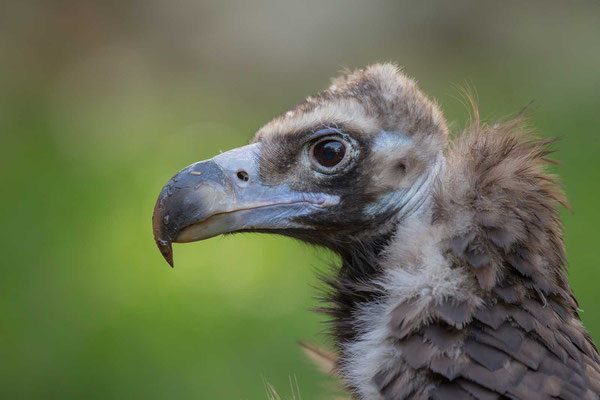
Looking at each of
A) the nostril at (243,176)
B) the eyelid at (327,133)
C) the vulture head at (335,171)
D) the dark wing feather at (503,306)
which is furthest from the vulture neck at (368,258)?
the nostril at (243,176)

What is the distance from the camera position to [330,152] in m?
2.49

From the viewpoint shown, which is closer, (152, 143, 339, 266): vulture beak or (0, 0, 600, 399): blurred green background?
(152, 143, 339, 266): vulture beak

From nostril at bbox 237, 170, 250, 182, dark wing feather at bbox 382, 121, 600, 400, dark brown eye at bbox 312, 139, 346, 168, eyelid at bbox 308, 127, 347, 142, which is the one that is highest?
eyelid at bbox 308, 127, 347, 142

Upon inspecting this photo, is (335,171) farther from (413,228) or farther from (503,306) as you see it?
(503,306)

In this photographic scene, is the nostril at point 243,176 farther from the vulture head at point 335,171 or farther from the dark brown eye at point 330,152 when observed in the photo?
the dark brown eye at point 330,152

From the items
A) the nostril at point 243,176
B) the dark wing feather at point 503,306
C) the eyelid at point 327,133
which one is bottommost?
the dark wing feather at point 503,306

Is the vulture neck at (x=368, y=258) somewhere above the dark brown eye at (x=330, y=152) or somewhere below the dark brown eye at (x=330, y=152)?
below

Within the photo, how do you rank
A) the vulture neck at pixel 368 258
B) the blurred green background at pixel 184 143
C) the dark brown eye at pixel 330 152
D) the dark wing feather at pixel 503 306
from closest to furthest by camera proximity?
1. the dark wing feather at pixel 503 306
2. the vulture neck at pixel 368 258
3. the dark brown eye at pixel 330 152
4. the blurred green background at pixel 184 143

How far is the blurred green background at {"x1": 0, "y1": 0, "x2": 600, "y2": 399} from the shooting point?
15.7ft

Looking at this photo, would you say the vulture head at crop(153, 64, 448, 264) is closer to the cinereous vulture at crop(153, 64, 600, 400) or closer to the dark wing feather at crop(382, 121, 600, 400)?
the cinereous vulture at crop(153, 64, 600, 400)

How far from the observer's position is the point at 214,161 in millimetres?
2502

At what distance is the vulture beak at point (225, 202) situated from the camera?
2383 mm

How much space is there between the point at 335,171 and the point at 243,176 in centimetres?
28

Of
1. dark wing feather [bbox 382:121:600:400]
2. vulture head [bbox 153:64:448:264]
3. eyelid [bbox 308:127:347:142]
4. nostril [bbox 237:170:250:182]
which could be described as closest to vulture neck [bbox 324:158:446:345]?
vulture head [bbox 153:64:448:264]
